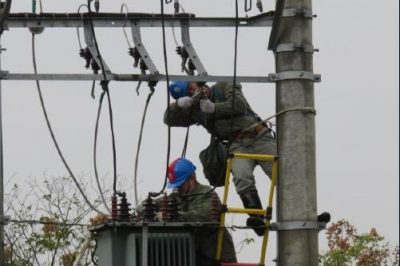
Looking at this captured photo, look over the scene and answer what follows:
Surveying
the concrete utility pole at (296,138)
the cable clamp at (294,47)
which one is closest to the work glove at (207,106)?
the concrete utility pole at (296,138)

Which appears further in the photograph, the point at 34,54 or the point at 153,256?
the point at 34,54

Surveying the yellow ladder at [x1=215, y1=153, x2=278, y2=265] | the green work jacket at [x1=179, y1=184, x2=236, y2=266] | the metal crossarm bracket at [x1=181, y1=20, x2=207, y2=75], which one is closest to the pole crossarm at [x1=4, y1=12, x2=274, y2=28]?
the metal crossarm bracket at [x1=181, y1=20, x2=207, y2=75]

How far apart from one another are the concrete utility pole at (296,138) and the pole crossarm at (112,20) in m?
0.32

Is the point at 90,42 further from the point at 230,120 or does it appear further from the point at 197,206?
the point at 197,206

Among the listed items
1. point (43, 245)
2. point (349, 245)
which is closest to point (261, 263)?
point (43, 245)

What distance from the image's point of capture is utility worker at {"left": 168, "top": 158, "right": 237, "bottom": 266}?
1167 cm

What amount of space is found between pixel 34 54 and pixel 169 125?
53.9 inches

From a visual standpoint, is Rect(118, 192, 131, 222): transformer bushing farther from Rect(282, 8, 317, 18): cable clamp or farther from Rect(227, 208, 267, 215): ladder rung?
Rect(282, 8, 317, 18): cable clamp

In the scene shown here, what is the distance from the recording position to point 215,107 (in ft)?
40.5

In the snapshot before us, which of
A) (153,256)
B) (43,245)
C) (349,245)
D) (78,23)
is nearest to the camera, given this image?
(153,256)

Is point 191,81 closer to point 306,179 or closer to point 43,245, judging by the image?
point 306,179

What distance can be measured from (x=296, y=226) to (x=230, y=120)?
1387 millimetres

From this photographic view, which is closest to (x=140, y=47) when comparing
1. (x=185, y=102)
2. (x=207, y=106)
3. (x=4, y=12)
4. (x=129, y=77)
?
(x=129, y=77)

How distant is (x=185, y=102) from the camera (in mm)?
12266
